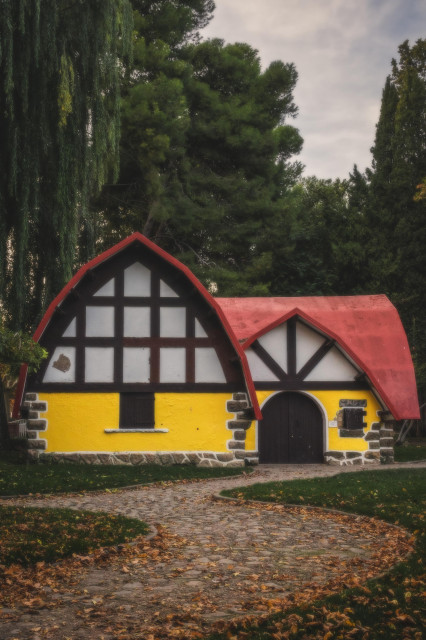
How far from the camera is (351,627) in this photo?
5.05m

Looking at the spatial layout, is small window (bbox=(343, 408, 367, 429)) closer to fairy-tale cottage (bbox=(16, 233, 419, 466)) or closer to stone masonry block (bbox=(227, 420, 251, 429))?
fairy-tale cottage (bbox=(16, 233, 419, 466))

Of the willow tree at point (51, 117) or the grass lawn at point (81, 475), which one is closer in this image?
the willow tree at point (51, 117)

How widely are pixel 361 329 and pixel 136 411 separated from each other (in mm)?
8050

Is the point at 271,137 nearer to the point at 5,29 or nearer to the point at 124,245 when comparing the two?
the point at 124,245

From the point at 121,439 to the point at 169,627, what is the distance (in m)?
12.8

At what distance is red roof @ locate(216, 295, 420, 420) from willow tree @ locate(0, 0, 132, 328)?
7.32 metres

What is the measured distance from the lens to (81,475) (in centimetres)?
1515

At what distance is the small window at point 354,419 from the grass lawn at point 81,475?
3688mm

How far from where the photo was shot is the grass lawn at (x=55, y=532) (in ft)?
24.3

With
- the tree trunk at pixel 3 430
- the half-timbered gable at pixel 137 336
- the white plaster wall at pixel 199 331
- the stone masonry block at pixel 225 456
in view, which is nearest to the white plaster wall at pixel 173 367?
the half-timbered gable at pixel 137 336

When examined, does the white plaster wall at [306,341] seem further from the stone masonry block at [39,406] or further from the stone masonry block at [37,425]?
the stone masonry block at [37,425]

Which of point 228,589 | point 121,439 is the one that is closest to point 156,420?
point 121,439

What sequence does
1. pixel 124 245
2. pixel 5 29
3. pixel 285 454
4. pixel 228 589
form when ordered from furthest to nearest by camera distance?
pixel 285 454, pixel 124 245, pixel 5 29, pixel 228 589

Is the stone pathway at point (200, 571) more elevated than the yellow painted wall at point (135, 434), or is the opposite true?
the yellow painted wall at point (135, 434)
